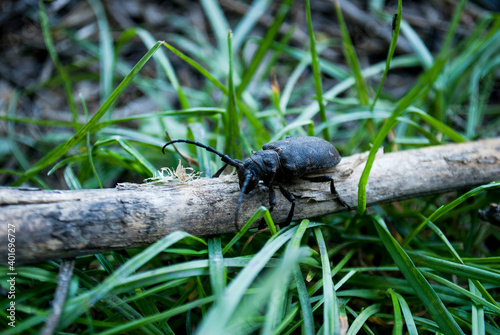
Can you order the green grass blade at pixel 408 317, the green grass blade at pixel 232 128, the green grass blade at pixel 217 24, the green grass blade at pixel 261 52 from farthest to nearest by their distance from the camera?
the green grass blade at pixel 217 24 → the green grass blade at pixel 261 52 → the green grass blade at pixel 232 128 → the green grass blade at pixel 408 317

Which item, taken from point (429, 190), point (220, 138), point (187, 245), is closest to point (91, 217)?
point (187, 245)

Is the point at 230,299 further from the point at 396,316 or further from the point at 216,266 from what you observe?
the point at 396,316

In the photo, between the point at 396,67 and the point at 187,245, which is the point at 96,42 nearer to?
the point at 187,245

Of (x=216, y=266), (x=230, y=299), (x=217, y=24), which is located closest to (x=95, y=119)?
(x=216, y=266)

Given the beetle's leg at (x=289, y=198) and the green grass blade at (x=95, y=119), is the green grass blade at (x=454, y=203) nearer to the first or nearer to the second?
the beetle's leg at (x=289, y=198)

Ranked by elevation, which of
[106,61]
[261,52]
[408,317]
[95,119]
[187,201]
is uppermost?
[106,61]

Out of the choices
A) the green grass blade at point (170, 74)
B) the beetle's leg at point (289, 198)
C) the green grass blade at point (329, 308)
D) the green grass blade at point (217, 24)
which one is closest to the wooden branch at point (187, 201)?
the beetle's leg at point (289, 198)

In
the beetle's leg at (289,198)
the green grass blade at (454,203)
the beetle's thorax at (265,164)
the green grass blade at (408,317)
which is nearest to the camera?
the green grass blade at (408,317)

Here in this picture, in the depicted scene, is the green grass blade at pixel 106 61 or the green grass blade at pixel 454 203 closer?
the green grass blade at pixel 454 203
